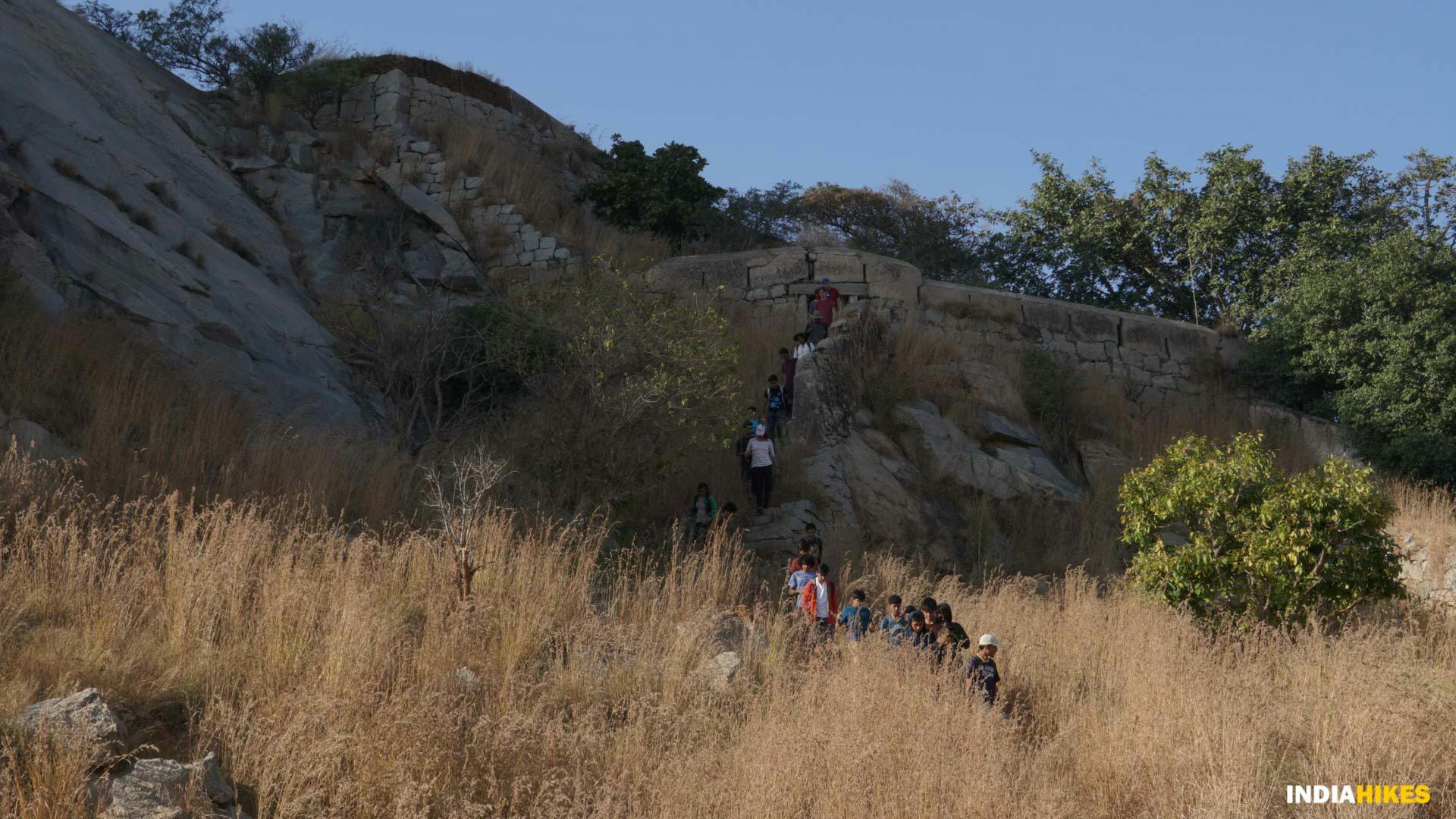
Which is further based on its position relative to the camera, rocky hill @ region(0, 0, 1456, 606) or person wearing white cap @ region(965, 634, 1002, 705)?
rocky hill @ region(0, 0, 1456, 606)

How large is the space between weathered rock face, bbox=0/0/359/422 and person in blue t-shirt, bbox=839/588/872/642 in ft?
19.1

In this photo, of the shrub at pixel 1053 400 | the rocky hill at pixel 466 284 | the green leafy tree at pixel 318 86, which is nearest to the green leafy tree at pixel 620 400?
the rocky hill at pixel 466 284

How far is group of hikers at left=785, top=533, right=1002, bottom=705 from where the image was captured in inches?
286

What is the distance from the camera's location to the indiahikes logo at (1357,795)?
5.79 meters

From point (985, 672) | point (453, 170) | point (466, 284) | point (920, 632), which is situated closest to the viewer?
point (985, 672)

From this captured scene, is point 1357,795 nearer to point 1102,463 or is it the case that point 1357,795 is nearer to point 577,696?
point 577,696

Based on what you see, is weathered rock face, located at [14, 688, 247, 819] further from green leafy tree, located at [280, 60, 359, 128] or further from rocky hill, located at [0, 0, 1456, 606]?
green leafy tree, located at [280, 60, 359, 128]

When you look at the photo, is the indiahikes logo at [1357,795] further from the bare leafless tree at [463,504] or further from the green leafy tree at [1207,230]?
the green leafy tree at [1207,230]

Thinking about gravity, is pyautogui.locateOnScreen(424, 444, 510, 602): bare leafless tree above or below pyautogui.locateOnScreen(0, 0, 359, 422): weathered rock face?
below

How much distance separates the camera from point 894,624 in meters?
8.34

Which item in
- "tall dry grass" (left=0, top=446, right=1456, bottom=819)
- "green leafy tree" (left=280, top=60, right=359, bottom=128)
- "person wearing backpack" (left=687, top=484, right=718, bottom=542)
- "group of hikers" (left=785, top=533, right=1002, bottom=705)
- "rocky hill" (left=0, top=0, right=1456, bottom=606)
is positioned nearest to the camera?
"tall dry grass" (left=0, top=446, right=1456, bottom=819)

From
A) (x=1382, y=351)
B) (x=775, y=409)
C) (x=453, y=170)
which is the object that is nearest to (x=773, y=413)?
(x=775, y=409)

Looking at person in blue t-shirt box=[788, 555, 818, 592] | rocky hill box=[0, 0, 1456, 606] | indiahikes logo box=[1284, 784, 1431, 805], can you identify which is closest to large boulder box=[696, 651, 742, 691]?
person in blue t-shirt box=[788, 555, 818, 592]

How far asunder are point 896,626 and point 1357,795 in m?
3.16
